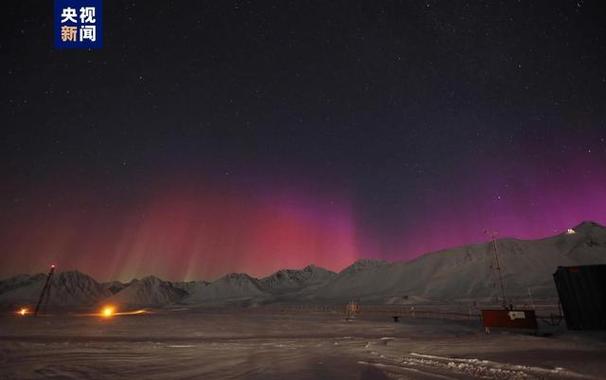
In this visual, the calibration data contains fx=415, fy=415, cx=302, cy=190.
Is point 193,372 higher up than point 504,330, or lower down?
higher up

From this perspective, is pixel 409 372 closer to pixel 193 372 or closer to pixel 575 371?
pixel 575 371

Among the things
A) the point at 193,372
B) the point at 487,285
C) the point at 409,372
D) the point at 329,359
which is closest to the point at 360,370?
the point at 409,372

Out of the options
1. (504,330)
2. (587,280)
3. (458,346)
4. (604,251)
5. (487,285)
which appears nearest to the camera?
(458,346)

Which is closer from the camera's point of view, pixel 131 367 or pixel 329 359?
pixel 131 367

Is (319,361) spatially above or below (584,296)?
below

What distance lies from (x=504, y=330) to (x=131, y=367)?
2751 cm

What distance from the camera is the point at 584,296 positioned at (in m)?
29.3

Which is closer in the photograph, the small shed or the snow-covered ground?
the snow-covered ground

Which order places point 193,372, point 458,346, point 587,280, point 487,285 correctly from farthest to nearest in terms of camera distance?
point 487,285 < point 587,280 < point 458,346 < point 193,372

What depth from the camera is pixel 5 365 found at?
15211mm

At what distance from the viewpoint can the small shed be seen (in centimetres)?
2875

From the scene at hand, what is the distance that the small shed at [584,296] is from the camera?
2875 cm

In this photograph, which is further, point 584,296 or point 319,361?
point 584,296

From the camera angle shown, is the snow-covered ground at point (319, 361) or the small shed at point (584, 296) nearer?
the snow-covered ground at point (319, 361)
